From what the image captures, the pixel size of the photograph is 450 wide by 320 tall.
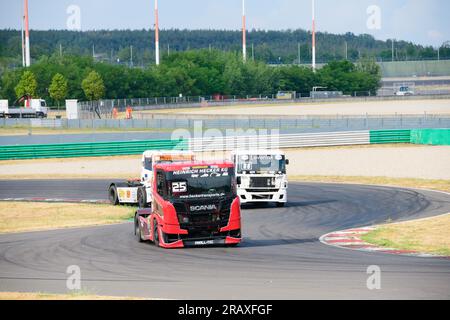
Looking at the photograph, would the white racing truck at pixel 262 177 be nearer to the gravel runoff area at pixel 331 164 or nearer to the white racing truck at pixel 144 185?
the white racing truck at pixel 144 185

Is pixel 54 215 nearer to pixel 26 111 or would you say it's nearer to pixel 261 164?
pixel 261 164

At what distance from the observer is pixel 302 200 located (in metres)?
34.2

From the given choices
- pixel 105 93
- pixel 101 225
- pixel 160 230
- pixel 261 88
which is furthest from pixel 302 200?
pixel 261 88

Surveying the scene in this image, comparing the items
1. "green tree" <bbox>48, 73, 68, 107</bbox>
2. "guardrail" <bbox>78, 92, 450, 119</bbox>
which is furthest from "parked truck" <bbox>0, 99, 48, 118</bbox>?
"green tree" <bbox>48, 73, 68, 107</bbox>

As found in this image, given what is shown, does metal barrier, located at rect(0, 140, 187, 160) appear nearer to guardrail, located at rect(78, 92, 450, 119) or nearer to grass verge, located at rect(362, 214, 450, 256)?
grass verge, located at rect(362, 214, 450, 256)

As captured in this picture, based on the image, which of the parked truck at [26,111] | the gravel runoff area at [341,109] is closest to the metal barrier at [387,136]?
the gravel runoff area at [341,109]

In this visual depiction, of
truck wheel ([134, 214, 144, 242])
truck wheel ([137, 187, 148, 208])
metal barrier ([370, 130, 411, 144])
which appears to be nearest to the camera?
truck wheel ([134, 214, 144, 242])

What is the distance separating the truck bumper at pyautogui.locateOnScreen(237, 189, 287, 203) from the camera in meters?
31.4

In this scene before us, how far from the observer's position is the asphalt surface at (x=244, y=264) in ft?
52.3

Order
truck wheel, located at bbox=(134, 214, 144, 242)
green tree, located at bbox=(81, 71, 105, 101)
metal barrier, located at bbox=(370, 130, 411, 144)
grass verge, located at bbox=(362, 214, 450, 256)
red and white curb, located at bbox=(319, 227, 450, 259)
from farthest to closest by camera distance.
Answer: green tree, located at bbox=(81, 71, 105, 101)
metal barrier, located at bbox=(370, 130, 411, 144)
truck wheel, located at bbox=(134, 214, 144, 242)
grass verge, located at bbox=(362, 214, 450, 256)
red and white curb, located at bbox=(319, 227, 450, 259)

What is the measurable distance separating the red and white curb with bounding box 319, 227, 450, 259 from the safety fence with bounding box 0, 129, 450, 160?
29313 mm

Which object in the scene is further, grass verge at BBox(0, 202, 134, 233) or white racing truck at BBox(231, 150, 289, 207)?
white racing truck at BBox(231, 150, 289, 207)

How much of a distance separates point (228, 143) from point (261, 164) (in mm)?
24515

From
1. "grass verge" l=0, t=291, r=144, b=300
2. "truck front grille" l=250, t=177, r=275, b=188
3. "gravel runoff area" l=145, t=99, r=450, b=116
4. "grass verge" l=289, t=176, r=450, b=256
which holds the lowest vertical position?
"grass verge" l=289, t=176, r=450, b=256
